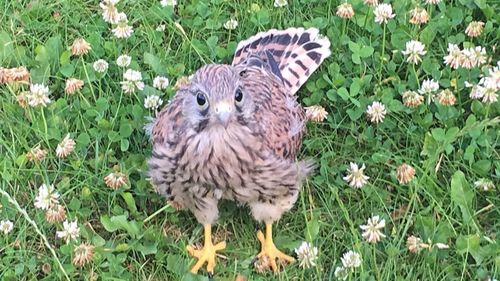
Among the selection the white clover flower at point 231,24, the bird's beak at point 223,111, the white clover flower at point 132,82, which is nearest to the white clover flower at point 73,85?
the white clover flower at point 132,82

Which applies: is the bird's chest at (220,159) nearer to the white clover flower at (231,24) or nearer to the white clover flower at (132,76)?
the white clover flower at (132,76)

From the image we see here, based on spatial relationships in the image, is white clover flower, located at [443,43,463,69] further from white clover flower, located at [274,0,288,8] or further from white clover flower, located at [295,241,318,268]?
white clover flower, located at [295,241,318,268]

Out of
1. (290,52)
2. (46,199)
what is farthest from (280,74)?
(46,199)

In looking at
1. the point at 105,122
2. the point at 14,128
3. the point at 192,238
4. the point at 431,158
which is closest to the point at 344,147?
the point at 431,158

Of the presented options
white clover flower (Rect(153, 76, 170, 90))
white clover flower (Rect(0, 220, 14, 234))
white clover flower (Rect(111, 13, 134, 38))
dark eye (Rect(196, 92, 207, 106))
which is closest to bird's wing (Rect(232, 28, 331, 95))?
white clover flower (Rect(153, 76, 170, 90))

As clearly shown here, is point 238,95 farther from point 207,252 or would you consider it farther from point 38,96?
point 38,96

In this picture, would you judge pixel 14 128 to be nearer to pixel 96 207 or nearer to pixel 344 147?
pixel 96 207
